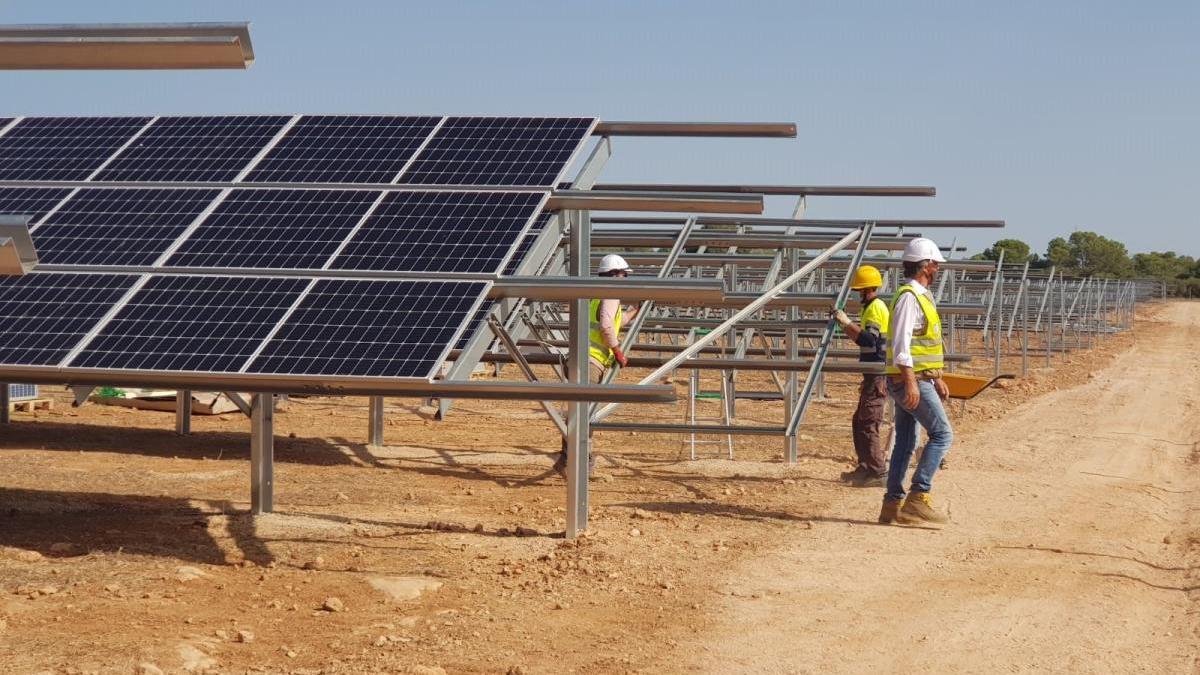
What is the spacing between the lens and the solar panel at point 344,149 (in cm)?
894

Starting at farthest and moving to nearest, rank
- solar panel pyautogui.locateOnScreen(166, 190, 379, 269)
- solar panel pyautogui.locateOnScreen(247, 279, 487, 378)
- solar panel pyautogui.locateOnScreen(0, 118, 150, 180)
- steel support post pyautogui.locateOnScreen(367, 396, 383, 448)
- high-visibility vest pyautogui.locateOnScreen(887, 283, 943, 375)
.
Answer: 1. steel support post pyautogui.locateOnScreen(367, 396, 383, 448)
2. solar panel pyautogui.locateOnScreen(0, 118, 150, 180)
3. high-visibility vest pyautogui.locateOnScreen(887, 283, 943, 375)
4. solar panel pyautogui.locateOnScreen(166, 190, 379, 269)
5. solar panel pyautogui.locateOnScreen(247, 279, 487, 378)

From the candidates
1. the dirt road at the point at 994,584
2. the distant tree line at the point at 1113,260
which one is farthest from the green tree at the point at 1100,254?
the dirt road at the point at 994,584

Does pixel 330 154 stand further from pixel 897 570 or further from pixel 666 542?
pixel 897 570

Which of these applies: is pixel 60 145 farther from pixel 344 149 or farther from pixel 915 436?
pixel 915 436

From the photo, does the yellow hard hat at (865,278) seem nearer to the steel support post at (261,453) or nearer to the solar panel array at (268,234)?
the solar panel array at (268,234)

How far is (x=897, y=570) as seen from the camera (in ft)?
25.9

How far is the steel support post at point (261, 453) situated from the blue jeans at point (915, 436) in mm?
4211

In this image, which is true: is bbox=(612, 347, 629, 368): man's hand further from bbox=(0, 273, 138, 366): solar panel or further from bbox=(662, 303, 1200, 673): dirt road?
bbox=(0, 273, 138, 366): solar panel

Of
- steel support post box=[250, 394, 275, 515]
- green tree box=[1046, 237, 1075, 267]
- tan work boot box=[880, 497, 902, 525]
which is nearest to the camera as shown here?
steel support post box=[250, 394, 275, 515]

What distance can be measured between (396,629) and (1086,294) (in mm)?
37805

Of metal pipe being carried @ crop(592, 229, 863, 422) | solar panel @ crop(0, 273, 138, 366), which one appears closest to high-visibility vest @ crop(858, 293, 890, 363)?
metal pipe being carried @ crop(592, 229, 863, 422)

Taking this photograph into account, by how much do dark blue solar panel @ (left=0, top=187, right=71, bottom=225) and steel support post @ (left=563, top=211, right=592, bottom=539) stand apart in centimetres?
350

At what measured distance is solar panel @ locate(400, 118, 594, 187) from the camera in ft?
28.3

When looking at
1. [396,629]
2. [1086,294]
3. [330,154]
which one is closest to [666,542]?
[396,629]
